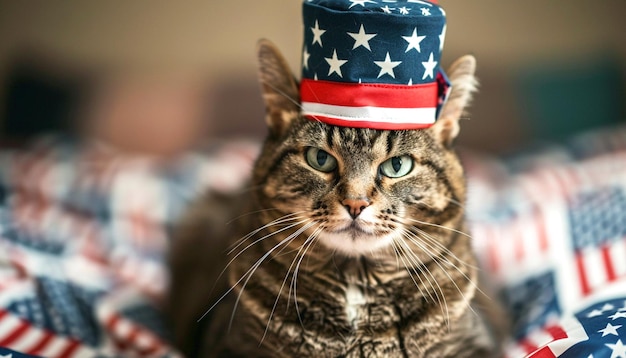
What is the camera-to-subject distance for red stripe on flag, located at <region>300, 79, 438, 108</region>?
1.01m

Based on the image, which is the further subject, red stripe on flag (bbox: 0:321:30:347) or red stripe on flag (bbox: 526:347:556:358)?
red stripe on flag (bbox: 0:321:30:347)

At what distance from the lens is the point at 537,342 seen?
3.93ft

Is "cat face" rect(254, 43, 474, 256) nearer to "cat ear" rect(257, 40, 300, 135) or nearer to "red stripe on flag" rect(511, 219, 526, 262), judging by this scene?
"cat ear" rect(257, 40, 300, 135)

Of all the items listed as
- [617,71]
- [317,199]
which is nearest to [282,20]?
[617,71]

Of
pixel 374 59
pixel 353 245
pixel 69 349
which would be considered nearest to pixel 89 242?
pixel 69 349

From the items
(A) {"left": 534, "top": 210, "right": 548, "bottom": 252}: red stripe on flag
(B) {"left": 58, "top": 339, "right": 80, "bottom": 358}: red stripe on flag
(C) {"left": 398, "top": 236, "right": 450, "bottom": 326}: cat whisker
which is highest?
(C) {"left": 398, "top": 236, "right": 450, "bottom": 326}: cat whisker

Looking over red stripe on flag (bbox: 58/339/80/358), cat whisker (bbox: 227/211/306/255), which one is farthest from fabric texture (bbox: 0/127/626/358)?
cat whisker (bbox: 227/211/306/255)

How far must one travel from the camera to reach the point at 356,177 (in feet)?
3.36

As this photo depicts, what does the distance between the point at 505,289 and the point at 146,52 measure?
201cm

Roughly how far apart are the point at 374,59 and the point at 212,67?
1.94 m

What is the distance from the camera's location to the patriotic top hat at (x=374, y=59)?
0.99 meters

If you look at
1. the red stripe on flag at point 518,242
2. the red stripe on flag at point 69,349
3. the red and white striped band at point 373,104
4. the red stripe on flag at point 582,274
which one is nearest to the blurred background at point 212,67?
the red stripe on flag at point 518,242

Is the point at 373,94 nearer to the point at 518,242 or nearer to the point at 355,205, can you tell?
the point at 355,205

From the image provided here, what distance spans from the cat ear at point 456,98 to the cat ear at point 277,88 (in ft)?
0.92
